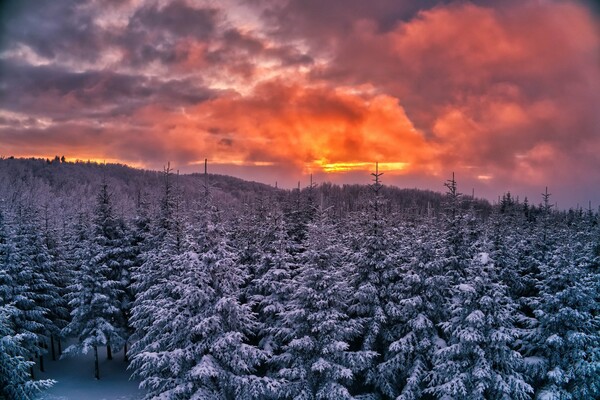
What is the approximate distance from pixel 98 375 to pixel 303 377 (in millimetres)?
23649

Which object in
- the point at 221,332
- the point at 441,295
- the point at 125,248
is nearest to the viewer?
the point at 221,332

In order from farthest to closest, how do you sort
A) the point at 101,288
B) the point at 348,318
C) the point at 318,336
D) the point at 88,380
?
the point at 88,380 → the point at 101,288 → the point at 348,318 → the point at 318,336

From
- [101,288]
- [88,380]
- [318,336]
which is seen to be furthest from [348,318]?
[88,380]

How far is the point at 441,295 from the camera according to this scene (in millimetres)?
25625

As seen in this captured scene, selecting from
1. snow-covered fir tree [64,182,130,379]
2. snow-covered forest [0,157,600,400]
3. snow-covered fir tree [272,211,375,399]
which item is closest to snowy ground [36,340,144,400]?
snow-covered fir tree [64,182,130,379]

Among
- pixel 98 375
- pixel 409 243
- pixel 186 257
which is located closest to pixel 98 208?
pixel 98 375

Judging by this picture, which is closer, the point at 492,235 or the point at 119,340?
the point at 492,235

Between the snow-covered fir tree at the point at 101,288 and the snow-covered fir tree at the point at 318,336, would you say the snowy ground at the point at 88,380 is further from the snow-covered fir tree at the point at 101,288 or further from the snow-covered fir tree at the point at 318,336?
the snow-covered fir tree at the point at 318,336

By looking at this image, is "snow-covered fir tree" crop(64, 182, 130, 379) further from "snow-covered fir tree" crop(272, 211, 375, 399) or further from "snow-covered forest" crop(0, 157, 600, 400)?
"snow-covered fir tree" crop(272, 211, 375, 399)

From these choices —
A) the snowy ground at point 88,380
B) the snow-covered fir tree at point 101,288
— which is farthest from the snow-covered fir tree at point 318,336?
the snow-covered fir tree at point 101,288

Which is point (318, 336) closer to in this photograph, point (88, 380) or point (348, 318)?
point (348, 318)

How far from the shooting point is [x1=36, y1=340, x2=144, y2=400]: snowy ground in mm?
32906

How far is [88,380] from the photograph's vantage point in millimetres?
35938

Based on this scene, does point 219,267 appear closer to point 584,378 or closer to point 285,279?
point 285,279
